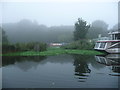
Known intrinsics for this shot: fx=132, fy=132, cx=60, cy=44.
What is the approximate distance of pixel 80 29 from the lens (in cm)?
244

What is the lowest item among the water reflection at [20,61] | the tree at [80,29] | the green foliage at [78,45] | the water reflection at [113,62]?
the water reflection at [113,62]

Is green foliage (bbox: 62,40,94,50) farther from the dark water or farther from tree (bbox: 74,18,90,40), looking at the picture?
the dark water

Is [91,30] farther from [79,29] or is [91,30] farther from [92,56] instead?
[92,56]

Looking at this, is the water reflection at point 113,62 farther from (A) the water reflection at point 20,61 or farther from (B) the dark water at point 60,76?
(A) the water reflection at point 20,61

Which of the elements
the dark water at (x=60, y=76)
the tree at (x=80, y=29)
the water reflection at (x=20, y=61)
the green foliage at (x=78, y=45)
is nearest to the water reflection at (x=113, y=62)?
the dark water at (x=60, y=76)

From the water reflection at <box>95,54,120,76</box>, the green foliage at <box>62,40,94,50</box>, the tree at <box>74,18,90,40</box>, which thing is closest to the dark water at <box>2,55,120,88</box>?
the water reflection at <box>95,54,120,76</box>

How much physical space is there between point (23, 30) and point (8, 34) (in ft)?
0.79

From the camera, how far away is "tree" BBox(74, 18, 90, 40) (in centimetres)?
228

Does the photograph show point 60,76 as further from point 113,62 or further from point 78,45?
point 113,62

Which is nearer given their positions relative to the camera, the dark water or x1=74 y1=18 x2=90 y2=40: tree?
the dark water

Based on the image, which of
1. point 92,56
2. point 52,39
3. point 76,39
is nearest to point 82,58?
point 92,56

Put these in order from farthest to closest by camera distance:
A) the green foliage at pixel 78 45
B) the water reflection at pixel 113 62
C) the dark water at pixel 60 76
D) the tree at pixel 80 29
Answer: the green foliage at pixel 78 45 → the tree at pixel 80 29 → the water reflection at pixel 113 62 → the dark water at pixel 60 76

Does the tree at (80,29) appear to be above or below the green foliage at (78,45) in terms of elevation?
above

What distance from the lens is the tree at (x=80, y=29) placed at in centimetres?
228
